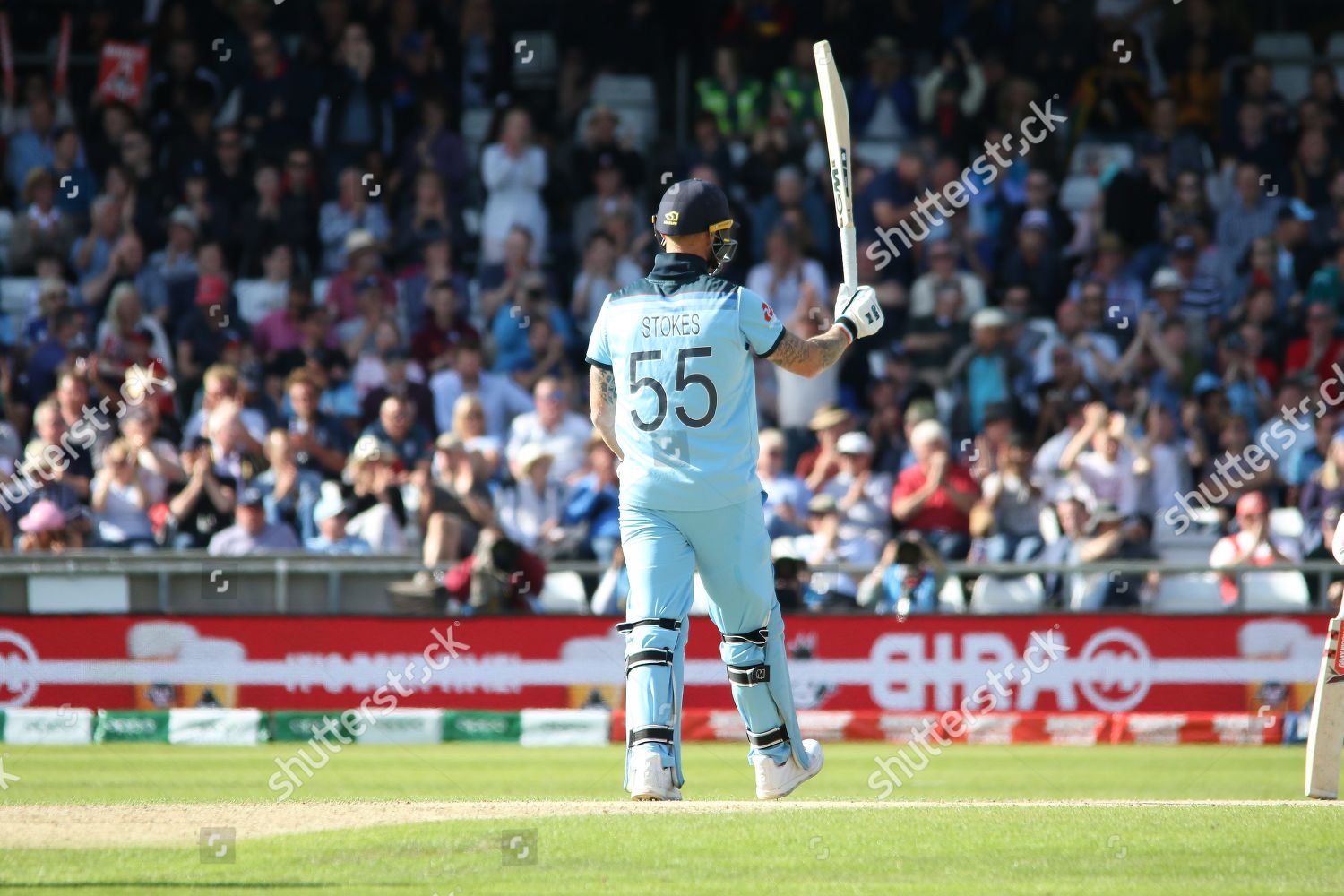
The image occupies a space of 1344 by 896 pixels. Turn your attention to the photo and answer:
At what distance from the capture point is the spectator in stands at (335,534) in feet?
52.2

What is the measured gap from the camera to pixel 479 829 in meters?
7.47

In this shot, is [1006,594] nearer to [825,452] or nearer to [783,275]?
[825,452]

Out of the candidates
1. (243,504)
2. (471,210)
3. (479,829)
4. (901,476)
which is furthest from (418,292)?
(479,829)

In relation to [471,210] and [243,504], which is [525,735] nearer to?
[243,504]

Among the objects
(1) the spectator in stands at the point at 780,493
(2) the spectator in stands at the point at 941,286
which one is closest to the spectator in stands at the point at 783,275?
(2) the spectator in stands at the point at 941,286

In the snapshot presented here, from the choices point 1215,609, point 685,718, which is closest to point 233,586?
point 685,718

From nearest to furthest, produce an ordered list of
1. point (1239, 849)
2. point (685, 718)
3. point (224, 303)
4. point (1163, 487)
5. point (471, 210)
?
point (1239, 849)
point (685, 718)
point (1163, 487)
point (224, 303)
point (471, 210)

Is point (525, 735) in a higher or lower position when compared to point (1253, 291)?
lower

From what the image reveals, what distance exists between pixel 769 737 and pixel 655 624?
749mm

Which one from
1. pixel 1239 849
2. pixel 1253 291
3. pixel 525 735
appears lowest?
pixel 525 735

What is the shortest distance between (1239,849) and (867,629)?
25.5 feet

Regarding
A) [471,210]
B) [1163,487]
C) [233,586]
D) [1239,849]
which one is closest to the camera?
[1239,849]

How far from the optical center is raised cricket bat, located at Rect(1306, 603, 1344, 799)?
8.56 metres

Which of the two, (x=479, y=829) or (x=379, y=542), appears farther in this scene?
(x=379, y=542)
